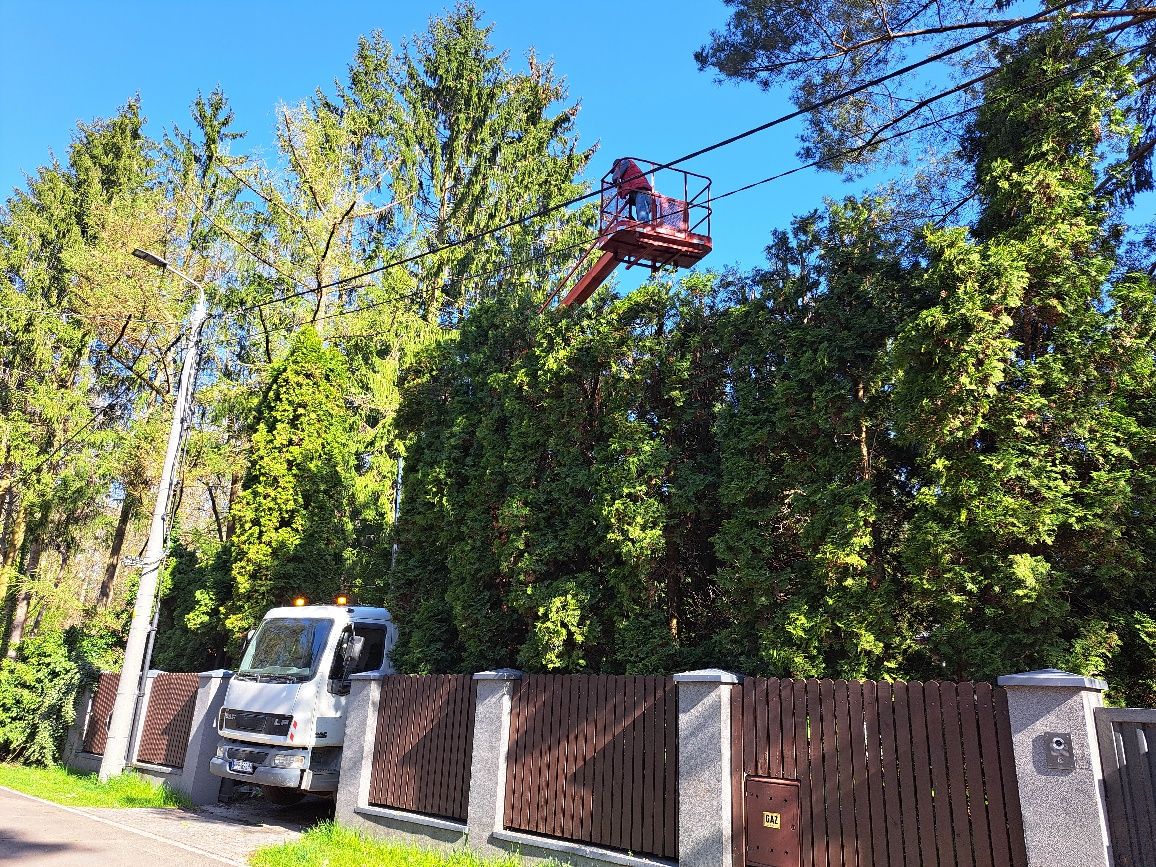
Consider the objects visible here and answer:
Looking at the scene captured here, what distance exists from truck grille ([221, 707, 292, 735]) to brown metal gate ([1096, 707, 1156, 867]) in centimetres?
937

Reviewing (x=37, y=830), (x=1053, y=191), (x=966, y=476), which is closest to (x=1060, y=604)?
(x=966, y=476)

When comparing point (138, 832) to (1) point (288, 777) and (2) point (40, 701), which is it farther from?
(2) point (40, 701)

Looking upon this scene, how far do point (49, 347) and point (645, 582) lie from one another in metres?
21.4

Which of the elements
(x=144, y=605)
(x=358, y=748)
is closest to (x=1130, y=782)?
(x=358, y=748)

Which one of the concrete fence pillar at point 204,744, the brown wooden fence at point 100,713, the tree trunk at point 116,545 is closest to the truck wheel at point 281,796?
the concrete fence pillar at point 204,744

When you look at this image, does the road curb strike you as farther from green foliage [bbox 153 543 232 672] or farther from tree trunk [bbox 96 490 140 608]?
tree trunk [bbox 96 490 140 608]

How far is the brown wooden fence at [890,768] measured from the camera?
213 inches

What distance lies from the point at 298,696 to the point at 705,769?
6316 millimetres

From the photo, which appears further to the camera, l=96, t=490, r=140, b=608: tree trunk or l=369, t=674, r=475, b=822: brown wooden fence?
l=96, t=490, r=140, b=608: tree trunk

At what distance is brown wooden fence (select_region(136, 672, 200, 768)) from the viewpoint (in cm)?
1352

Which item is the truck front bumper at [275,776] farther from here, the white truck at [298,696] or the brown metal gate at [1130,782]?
the brown metal gate at [1130,782]

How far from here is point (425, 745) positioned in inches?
379

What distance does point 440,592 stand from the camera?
1171cm

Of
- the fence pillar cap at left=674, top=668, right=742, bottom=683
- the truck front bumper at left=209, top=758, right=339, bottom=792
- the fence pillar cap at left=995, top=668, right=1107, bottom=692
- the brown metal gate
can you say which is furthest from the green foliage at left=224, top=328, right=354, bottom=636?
the brown metal gate
